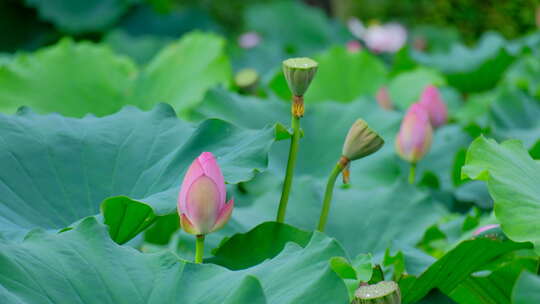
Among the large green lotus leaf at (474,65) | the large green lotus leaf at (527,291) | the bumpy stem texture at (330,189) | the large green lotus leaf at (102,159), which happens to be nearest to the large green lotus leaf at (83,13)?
the large green lotus leaf at (474,65)

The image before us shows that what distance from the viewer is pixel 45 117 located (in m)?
1.32

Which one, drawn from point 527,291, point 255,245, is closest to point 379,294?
point 527,291

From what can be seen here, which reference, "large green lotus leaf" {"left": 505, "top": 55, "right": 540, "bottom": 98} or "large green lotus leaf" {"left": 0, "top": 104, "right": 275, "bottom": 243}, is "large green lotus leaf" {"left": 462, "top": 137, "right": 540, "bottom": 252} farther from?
"large green lotus leaf" {"left": 505, "top": 55, "right": 540, "bottom": 98}

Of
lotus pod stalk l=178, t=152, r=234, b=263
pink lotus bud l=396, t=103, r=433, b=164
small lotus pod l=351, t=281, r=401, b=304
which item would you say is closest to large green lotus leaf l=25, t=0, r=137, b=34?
pink lotus bud l=396, t=103, r=433, b=164

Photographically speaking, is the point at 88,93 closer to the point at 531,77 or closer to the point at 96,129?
A: the point at 96,129

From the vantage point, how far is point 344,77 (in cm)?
259

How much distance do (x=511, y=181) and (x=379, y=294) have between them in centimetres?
24

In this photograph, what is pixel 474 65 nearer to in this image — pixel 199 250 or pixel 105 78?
pixel 105 78

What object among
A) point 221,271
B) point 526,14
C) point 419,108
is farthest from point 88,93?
point 526,14

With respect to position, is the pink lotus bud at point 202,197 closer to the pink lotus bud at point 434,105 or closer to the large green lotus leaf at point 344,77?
the pink lotus bud at point 434,105

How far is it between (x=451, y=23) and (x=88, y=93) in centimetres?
563

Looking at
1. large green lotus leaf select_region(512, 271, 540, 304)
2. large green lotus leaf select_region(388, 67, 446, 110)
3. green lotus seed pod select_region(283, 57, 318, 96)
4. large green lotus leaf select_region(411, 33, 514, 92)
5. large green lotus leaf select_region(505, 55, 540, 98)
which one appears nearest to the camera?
large green lotus leaf select_region(512, 271, 540, 304)

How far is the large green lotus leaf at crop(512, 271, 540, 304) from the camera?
2.41 ft

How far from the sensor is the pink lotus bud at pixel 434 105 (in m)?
1.95
